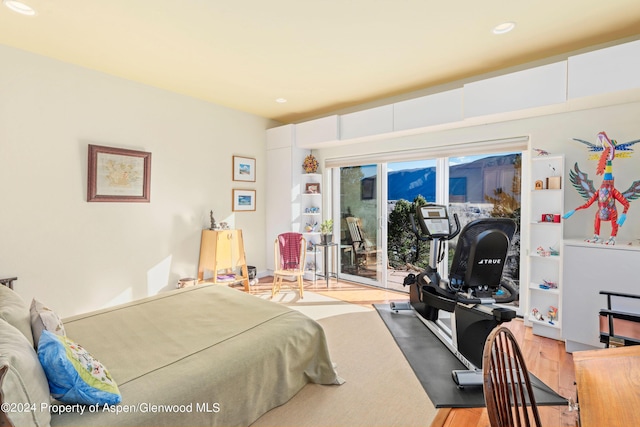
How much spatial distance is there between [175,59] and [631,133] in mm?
4251

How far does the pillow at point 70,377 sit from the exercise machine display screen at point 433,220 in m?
2.64

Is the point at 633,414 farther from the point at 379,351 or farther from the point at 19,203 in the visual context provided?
the point at 19,203

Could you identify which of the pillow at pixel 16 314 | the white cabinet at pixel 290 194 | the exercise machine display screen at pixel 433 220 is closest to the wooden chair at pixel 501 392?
the pillow at pixel 16 314

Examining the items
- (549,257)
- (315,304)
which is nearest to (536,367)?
(549,257)

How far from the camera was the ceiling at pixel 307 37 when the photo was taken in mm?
2197

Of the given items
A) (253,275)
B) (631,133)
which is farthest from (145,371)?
(631,133)

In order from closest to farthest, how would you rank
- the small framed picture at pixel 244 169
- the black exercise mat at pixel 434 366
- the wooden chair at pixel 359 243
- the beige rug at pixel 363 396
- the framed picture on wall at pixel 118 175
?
the beige rug at pixel 363 396, the black exercise mat at pixel 434 366, the framed picture on wall at pixel 118 175, the small framed picture at pixel 244 169, the wooden chair at pixel 359 243

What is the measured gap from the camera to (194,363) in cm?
151

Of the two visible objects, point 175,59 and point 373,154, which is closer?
point 175,59

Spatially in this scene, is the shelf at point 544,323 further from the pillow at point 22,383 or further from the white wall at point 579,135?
the pillow at point 22,383

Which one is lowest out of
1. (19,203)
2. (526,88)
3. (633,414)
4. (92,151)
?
(633,414)

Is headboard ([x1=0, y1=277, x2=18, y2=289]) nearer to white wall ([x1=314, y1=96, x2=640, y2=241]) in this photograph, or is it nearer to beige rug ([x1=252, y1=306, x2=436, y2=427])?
beige rug ([x1=252, y1=306, x2=436, y2=427])

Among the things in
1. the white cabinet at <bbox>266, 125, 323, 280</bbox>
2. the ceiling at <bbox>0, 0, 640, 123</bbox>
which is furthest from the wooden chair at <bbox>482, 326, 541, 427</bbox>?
the white cabinet at <bbox>266, 125, 323, 280</bbox>

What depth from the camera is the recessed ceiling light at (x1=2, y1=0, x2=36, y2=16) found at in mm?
2147
